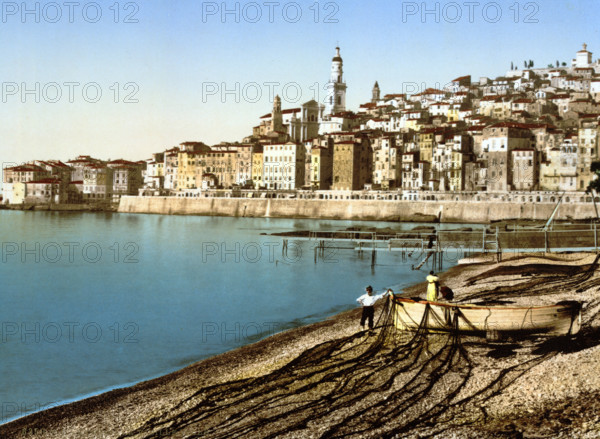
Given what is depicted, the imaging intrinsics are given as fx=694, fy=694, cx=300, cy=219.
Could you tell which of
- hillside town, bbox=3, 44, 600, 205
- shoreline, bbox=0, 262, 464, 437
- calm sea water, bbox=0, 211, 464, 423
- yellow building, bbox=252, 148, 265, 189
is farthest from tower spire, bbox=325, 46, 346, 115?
shoreline, bbox=0, 262, 464, 437

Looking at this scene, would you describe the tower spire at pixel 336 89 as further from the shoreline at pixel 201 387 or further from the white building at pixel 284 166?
the shoreline at pixel 201 387

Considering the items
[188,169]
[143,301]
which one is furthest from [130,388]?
[188,169]

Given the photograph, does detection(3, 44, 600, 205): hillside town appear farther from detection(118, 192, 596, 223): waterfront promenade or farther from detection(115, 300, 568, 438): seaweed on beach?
detection(115, 300, 568, 438): seaweed on beach

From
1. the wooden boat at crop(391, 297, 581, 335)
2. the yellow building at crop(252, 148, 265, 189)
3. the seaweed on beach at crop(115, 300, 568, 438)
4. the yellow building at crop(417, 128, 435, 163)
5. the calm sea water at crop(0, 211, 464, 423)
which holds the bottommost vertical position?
the calm sea water at crop(0, 211, 464, 423)

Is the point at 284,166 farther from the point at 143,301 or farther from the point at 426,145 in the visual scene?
the point at 143,301

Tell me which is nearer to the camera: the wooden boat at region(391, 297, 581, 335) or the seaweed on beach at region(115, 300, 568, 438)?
the seaweed on beach at region(115, 300, 568, 438)

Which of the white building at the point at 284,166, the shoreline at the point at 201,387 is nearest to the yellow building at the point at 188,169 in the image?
the white building at the point at 284,166
